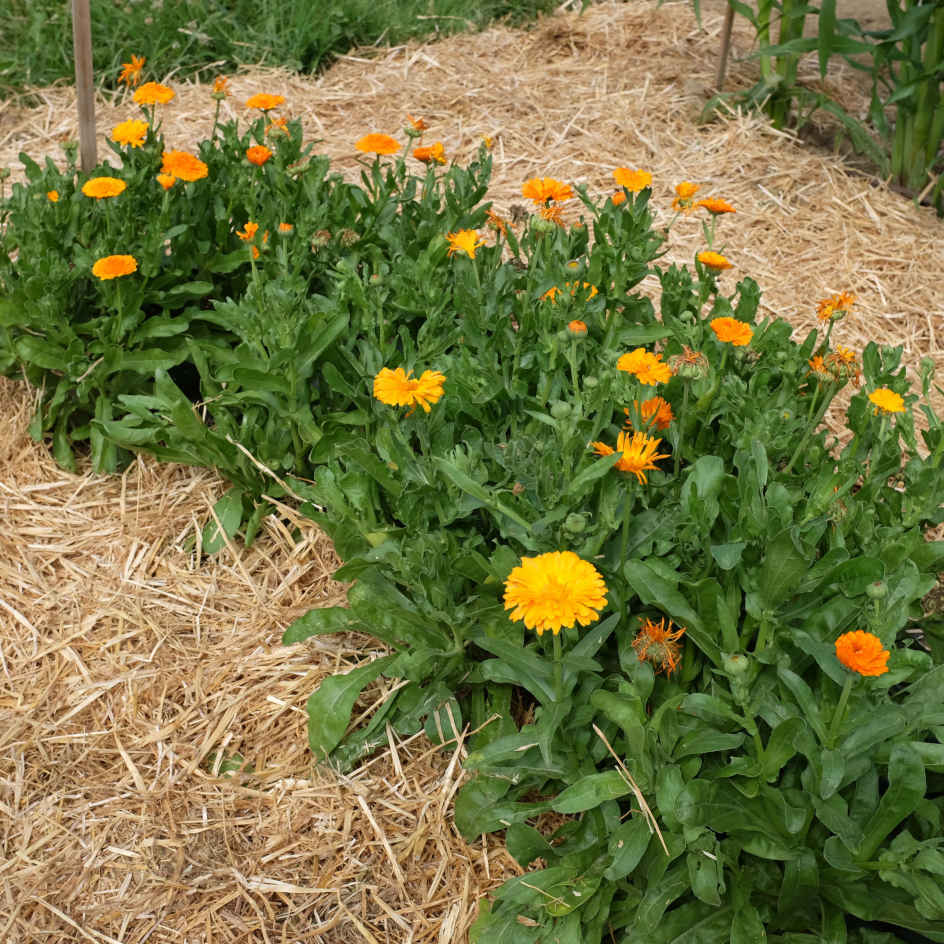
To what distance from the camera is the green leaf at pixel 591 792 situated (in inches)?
65.7

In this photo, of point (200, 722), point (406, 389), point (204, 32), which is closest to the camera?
point (406, 389)

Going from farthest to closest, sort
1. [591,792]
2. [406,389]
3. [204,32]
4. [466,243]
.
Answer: [204,32] → [466,243] → [406,389] → [591,792]

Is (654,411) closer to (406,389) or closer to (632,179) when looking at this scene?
(406,389)

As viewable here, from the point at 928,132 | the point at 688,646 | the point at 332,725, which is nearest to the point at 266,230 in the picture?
the point at 332,725

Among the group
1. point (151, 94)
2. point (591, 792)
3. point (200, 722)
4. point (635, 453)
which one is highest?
point (151, 94)

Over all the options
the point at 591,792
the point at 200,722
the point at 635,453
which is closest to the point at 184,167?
the point at 200,722

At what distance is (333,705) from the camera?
2002 mm

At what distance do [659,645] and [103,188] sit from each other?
5.53ft

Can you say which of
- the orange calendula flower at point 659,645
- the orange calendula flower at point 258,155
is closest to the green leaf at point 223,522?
the orange calendula flower at point 258,155

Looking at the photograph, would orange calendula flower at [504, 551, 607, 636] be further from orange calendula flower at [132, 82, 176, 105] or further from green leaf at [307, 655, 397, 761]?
orange calendula flower at [132, 82, 176, 105]

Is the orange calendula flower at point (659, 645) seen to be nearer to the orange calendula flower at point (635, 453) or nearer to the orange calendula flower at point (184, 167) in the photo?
the orange calendula flower at point (635, 453)

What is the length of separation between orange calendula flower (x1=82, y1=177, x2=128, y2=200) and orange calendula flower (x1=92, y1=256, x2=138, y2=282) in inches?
6.9

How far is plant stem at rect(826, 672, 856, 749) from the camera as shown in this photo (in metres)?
1.53

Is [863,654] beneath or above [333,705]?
above
